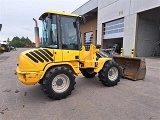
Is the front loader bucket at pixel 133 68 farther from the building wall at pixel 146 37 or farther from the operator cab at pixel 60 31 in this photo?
the building wall at pixel 146 37

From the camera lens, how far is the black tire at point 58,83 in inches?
167

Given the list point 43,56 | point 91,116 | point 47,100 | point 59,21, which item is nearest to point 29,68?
point 43,56

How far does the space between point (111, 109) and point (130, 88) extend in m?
1.86

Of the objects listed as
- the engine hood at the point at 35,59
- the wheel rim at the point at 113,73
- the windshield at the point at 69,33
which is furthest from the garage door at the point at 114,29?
the engine hood at the point at 35,59

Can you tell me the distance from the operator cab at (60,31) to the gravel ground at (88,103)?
1.52 m

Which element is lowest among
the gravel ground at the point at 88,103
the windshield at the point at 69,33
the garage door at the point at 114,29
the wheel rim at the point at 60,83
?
the gravel ground at the point at 88,103

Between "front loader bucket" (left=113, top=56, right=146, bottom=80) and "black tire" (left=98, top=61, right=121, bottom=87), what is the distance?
1033 mm

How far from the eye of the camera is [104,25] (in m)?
21.5

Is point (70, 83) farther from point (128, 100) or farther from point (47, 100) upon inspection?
point (128, 100)

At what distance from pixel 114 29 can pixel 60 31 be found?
1560cm

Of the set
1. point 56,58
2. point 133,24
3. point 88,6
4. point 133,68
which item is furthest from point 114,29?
point 56,58

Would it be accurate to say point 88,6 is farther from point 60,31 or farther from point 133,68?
point 60,31

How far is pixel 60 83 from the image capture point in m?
4.54

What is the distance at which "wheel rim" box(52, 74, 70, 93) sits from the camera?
4465mm
